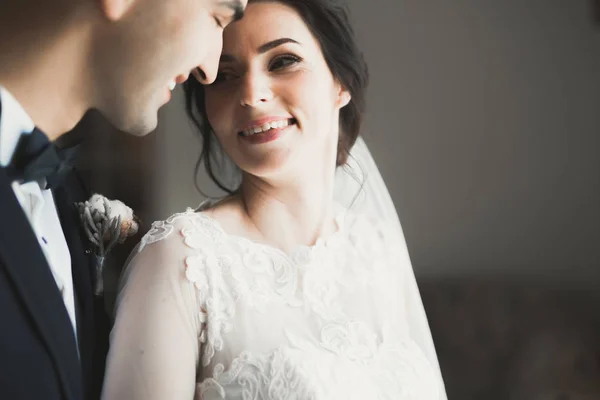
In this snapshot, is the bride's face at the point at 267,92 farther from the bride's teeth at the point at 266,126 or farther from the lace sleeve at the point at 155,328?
the lace sleeve at the point at 155,328

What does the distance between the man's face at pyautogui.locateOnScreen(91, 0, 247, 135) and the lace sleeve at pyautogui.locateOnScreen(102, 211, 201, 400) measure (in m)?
0.27

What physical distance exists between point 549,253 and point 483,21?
780mm

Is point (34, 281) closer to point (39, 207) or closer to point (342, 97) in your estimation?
point (39, 207)

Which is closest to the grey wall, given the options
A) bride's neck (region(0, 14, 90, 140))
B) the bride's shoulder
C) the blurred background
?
the blurred background

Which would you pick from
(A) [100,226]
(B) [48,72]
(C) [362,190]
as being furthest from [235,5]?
(C) [362,190]

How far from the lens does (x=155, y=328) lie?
923 millimetres

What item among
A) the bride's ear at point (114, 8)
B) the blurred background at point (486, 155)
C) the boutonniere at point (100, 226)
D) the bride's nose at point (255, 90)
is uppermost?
the bride's ear at point (114, 8)

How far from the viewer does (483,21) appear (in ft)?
6.72

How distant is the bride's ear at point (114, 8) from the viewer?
68cm

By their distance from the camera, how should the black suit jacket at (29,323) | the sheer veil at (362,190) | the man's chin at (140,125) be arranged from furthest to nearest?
the sheer veil at (362,190) < the man's chin at (140,125) < the black suit jacket at (29,323)

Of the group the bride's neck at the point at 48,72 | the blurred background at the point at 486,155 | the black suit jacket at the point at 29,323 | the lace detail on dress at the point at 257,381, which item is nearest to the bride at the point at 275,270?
the lace detail on dress at the point at 257,381

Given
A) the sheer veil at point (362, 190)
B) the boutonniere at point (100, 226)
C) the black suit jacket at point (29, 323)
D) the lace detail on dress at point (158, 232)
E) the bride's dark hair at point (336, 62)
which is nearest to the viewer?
the black suit jacket at point (29, 323)

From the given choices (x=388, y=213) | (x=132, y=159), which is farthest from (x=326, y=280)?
(x=132, y=159)

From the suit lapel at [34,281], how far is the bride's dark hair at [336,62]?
62 cm
